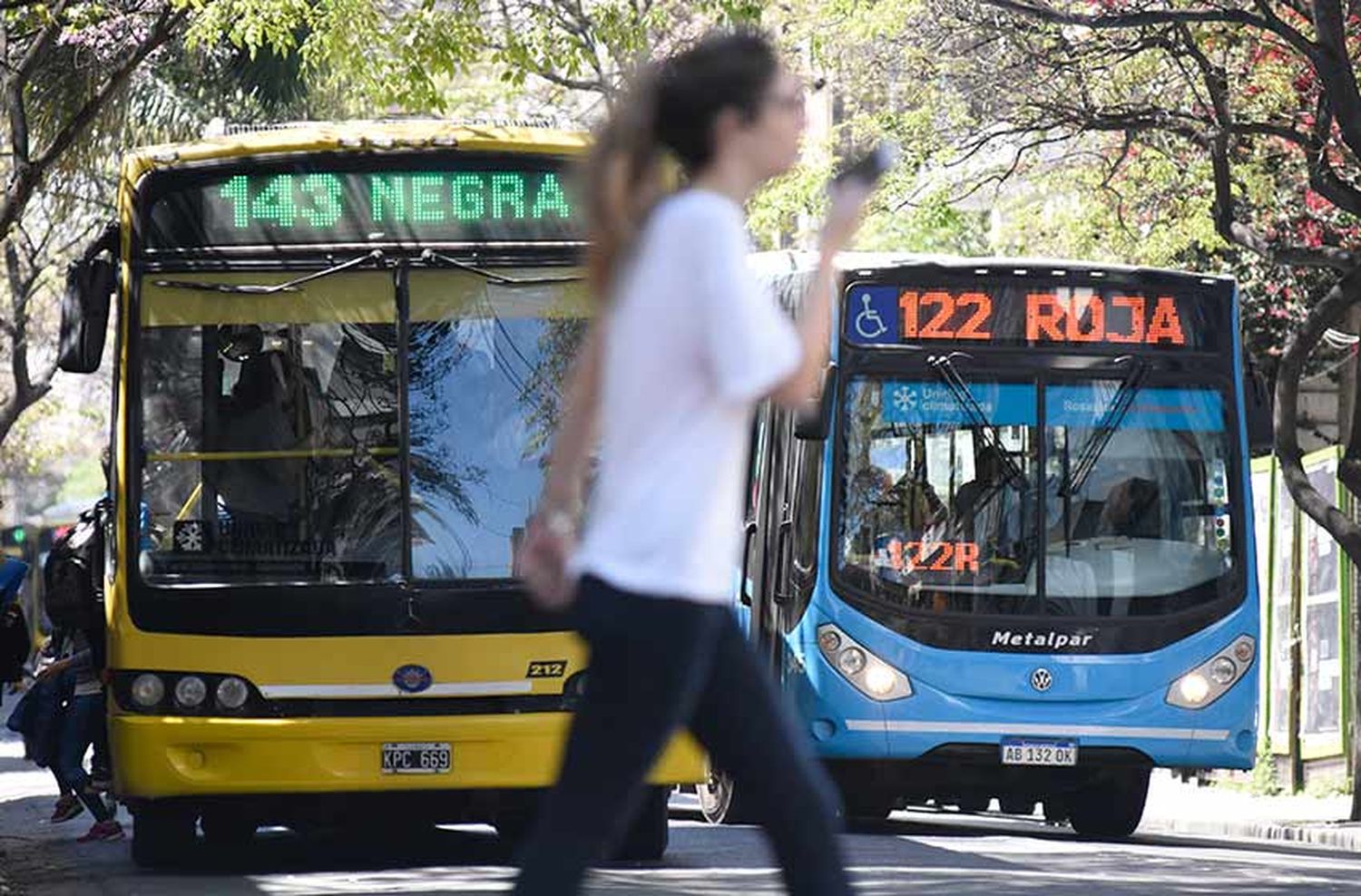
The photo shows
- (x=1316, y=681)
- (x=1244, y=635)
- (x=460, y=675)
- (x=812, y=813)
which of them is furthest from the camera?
(x=1316, y=681)

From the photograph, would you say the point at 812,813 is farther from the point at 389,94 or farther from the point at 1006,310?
the point at 389,94

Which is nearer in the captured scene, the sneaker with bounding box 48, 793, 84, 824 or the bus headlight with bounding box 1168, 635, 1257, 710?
the bus headlight with bounding box 1168, 635, 1257, 710

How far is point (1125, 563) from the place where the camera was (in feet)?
54.9

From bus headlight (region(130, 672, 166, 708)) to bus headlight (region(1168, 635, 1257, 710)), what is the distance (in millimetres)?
6283

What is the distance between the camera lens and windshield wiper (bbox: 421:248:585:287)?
41.9 feet

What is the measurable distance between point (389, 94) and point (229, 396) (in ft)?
21.5

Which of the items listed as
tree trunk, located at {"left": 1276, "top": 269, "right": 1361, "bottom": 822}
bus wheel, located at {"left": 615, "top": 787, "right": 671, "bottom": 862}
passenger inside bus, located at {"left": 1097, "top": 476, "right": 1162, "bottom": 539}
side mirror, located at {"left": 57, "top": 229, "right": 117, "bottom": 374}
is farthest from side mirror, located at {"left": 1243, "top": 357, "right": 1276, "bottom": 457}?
side mirror, located at {"left": 57, "top": 229, "right": 117, "bottom": 374}

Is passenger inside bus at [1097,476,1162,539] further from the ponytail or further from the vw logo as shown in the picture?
the ponytail

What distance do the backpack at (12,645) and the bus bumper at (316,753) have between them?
5.85 m

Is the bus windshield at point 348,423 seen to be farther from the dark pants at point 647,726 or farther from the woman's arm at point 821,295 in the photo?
the woman's arm at point 821,295

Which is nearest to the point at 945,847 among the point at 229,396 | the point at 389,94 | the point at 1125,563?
the point at 1125,563

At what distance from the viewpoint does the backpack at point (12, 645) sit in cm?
1808

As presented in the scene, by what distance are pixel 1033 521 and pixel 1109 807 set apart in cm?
197

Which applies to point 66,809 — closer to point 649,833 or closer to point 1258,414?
point 649,833
